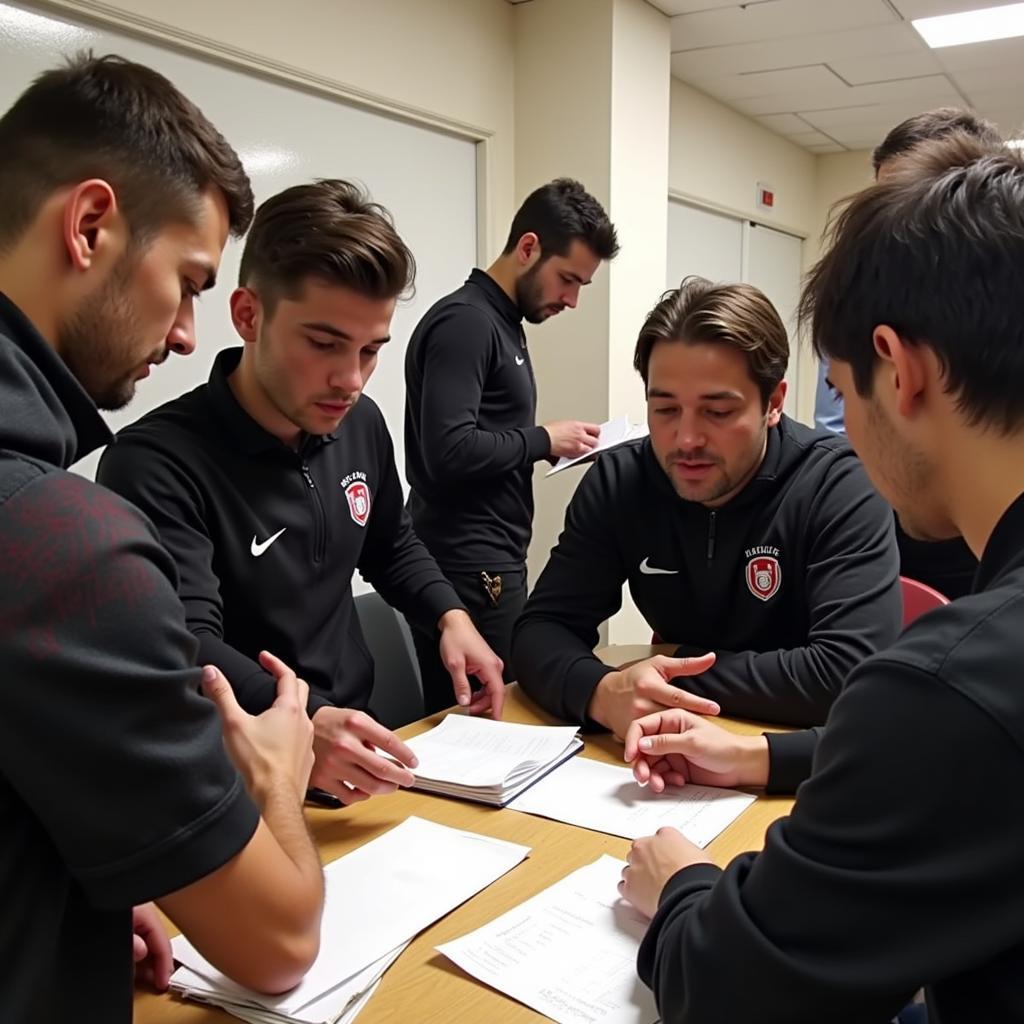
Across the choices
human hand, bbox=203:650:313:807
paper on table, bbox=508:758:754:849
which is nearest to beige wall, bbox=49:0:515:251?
human hand, bbox=203:650:313:807

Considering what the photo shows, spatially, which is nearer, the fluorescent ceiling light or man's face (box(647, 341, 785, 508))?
man's face (box(647, 341, 785, 508))

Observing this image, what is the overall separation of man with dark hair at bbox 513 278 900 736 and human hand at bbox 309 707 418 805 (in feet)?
1.22

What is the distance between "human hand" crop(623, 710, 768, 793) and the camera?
47.5 inches

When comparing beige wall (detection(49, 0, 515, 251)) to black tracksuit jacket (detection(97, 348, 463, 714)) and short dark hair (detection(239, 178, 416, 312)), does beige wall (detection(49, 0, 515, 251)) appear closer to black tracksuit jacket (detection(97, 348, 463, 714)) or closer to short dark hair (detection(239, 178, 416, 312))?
short dark hair (detection(239, 178, 416, 312))

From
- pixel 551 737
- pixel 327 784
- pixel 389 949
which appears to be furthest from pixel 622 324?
pixel 389 949

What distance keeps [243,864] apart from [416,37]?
3185 millimetres

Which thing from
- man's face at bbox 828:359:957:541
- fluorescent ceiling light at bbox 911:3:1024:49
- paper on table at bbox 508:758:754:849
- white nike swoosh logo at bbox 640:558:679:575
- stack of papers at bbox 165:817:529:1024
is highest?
fluorescent ceiling light at bbox 911:3:1024:49

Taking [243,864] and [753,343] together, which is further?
[753,343]

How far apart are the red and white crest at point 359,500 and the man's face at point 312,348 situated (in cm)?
17

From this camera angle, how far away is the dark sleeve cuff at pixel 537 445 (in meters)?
2.37

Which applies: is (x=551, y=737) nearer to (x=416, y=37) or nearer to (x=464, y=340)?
(x=464, y=340)

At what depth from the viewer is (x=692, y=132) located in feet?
16.0

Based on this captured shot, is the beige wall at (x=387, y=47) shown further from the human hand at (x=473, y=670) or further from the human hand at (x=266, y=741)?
the human hand at (x=266, y=741)

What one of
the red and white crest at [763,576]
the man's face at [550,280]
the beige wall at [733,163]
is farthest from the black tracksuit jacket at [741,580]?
the beige wall at [733,163]
